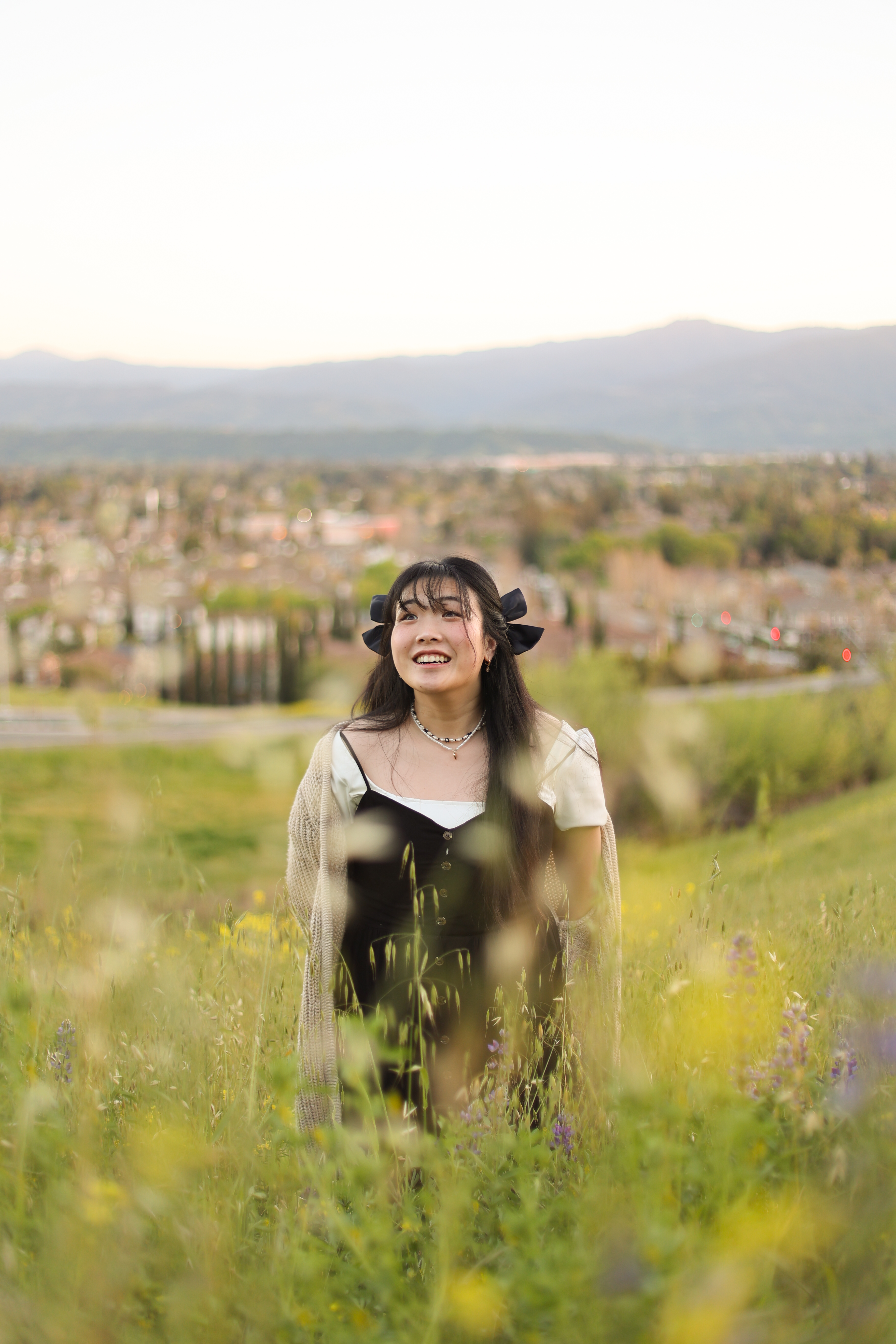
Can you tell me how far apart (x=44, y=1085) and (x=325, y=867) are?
2.75 ft

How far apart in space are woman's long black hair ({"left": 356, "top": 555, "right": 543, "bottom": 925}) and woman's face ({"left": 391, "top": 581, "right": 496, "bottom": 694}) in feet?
0.05

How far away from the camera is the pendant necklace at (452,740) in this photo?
213 centimetres

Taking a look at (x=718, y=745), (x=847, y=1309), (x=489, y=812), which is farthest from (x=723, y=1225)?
(x=718, y=745)

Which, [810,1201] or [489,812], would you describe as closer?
[810,1201]

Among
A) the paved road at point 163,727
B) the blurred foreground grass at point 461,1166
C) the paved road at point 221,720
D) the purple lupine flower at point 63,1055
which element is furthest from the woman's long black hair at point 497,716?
the paved road at point 163,727

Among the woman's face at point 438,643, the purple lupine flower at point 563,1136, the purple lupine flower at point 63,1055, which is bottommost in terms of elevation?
the purple lupine flower at point 563,1136

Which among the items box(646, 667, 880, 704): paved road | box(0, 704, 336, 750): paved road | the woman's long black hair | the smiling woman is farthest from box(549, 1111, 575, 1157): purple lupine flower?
box(0, 704, 336, 750): paved road

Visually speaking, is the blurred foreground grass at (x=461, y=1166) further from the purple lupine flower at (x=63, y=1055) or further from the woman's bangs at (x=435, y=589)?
the woman's bangs at (x=435, y=589)

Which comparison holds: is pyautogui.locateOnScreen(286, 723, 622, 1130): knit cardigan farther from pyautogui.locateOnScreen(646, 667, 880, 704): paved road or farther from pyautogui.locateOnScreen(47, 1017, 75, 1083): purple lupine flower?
pyautogui.locateOnScreen(646, 667, 880, 704): paved road

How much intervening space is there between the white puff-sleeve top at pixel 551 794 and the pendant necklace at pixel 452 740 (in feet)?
0.43

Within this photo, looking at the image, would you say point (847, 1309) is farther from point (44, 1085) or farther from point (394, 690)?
point (394, 690)

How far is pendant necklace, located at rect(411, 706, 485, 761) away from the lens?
83.7 inches

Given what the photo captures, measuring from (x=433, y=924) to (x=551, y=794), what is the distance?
14.1 inches

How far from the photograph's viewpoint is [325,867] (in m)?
1.93
